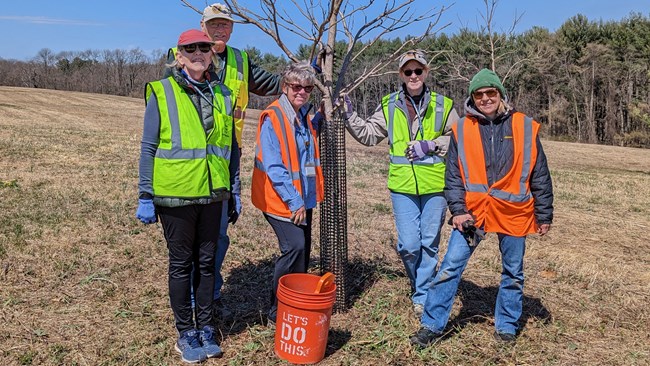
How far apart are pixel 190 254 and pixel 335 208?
132 centimetres

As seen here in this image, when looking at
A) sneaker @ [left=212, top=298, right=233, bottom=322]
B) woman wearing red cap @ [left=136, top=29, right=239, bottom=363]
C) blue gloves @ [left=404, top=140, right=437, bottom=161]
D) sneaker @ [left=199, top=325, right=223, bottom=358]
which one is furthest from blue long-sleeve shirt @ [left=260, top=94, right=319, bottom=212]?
sneaker @ [left=212, top=298, right=233, bottom=322]

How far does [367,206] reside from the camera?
899 cm

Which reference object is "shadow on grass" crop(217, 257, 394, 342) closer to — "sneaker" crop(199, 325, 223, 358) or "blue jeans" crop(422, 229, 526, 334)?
"sneaker" crop(199, 325, 223, 358)

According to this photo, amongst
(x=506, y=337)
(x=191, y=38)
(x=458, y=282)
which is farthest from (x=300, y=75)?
(x=506, y=337)

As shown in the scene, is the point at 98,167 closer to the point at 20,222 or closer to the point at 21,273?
the point at 20,222

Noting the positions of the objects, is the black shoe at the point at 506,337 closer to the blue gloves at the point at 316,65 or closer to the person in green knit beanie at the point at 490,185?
the person in green knit beanie at the point at 490,185

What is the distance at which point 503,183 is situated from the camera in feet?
12.1

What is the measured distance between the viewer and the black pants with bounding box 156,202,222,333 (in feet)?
11.2

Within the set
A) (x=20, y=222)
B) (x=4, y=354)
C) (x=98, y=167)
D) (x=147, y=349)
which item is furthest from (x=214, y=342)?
(x=98, y=167)

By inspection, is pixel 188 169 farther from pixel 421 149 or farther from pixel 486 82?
pixel 486 82

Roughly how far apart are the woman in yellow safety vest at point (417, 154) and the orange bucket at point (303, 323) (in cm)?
98

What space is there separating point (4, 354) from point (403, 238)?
9.64ft

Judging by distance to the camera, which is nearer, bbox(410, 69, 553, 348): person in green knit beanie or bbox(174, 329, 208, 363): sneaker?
bbox(174, 329, 208, 363): sneaker

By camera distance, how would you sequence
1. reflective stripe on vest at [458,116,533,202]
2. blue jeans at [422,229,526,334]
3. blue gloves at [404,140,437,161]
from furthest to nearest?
blue gloves at [404,140,437,161]
blue jeans at [422,229,526,334]
reflective stripe on vest at [458,116,533,202]
